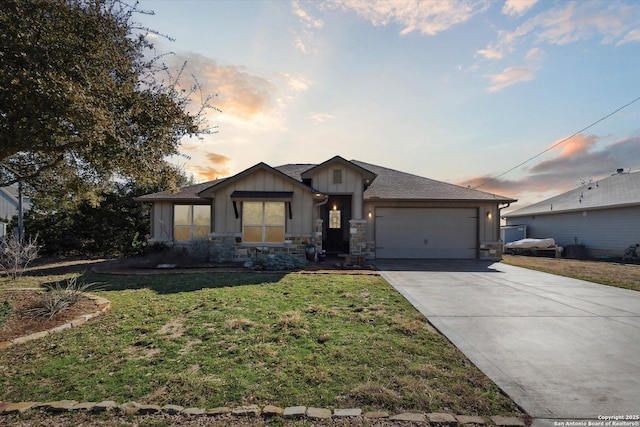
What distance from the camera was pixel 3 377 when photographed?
126 inches

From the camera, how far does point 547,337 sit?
4.45 m

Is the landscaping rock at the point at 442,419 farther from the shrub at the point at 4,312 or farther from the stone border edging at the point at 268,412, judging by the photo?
the shrub at the point at 4,312

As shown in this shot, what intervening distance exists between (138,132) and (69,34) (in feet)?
5.37

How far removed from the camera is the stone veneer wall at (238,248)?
1226 centimetres

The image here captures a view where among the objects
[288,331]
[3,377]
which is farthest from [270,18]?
[3,377]

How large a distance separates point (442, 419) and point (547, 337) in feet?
9.84

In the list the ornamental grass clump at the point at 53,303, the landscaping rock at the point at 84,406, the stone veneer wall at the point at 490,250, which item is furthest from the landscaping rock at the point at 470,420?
the stone veneer wall at the point at 490,250

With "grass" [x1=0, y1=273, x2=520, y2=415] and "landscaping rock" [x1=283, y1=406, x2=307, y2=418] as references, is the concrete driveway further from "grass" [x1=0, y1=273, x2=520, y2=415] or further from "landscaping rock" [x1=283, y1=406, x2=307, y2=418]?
"landscaping rock" [x1=283, y1=406, x2=307, y2=418]

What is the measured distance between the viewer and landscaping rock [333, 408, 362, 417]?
8.36ft

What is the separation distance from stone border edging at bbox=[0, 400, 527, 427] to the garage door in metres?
12.0

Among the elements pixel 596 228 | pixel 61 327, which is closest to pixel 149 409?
pixel 61 327

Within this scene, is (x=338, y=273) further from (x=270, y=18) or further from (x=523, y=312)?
(x=270, y=18)

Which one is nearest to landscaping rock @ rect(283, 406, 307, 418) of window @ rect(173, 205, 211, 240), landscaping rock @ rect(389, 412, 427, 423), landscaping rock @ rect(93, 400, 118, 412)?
landscaping rock @ rect(389, 412, 427, 423)

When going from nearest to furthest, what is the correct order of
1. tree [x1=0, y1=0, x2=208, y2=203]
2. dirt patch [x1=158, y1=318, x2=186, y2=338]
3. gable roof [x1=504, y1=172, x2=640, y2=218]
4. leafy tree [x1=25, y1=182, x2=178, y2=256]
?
1. tree [x1=0, y1=0, x2=208, y2=203]
2. dirt patch [x1=158, y1=318, x2=186, y2=338]
3. leafy tree [x1=25, y1=182, x2=178, y2=256]
4. gable roof [x1=504, y1=172, x2=640, y2=218]
